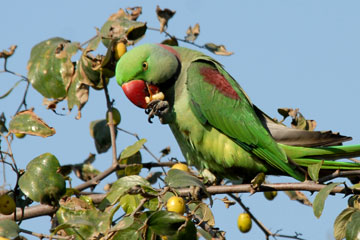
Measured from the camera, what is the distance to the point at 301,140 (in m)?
3.43

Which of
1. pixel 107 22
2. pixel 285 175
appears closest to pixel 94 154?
pixel 107 22

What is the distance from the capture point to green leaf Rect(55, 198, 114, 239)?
6.21 feet

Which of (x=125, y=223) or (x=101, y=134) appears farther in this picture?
(x=101, y=134)

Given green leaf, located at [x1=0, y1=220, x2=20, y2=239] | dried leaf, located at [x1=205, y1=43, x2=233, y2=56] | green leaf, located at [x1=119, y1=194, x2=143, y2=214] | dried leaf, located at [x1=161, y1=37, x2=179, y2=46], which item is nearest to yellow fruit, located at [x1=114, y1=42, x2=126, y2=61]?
dried leaf, located at [x1=161, y1=37, x2=179, y2=46]

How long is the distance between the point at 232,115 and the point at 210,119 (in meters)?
0.18

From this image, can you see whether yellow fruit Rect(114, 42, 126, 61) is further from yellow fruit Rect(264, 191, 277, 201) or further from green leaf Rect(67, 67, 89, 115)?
yellow fruit Rect(264, 191, 277, 201)

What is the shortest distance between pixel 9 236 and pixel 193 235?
71 cm

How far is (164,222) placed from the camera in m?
1.90

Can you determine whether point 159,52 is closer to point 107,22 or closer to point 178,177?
point 107,22

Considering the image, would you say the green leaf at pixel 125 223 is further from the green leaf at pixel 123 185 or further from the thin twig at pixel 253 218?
the thin twig at pixel 253 218

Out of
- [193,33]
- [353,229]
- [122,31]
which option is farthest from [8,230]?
[193,33]

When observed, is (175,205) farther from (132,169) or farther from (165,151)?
(165,151)

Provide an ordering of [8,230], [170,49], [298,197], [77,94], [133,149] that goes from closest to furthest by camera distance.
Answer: [8,230], [133,149], [77,94], [298,197], [170,49]

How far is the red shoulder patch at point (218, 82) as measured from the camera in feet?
12.4
